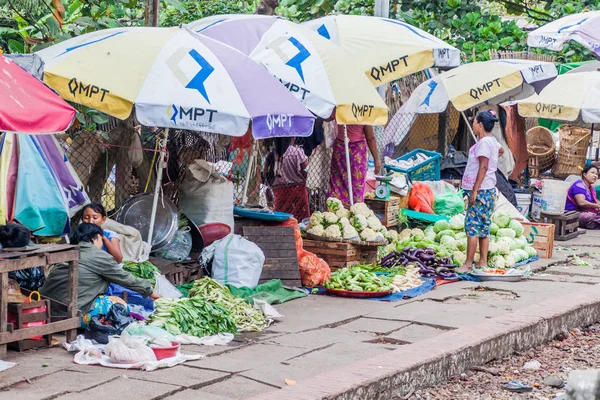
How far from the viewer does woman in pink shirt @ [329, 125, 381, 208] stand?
12.0 meters

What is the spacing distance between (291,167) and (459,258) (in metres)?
2.52

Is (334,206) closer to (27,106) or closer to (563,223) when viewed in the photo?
(563,223)

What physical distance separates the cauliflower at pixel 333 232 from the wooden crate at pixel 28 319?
407 centimetres

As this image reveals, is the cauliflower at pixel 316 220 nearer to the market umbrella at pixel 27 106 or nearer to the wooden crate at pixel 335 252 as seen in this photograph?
the wooden crate at pixel 335 252

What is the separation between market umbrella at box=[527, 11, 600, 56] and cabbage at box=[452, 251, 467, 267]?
5.24 m

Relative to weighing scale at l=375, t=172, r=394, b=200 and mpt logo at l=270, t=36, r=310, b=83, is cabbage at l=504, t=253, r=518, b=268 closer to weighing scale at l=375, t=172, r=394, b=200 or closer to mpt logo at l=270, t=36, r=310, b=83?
weighing scale at l=375, t=172, r=394, b=200

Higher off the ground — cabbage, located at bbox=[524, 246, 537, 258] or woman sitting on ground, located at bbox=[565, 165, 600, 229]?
woman sitting on ground, located at bbox=[565, 165, 600, 229]

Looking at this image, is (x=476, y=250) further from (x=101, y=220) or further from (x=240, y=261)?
(x=101, y=220)

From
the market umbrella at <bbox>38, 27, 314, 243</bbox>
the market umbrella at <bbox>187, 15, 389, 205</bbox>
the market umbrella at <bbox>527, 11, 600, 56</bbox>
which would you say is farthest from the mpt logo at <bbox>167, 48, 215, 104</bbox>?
the market umbrella at <bbox>527, 11, 600, 56</bbox>

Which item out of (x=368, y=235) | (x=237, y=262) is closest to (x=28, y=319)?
(x=237, y=262)

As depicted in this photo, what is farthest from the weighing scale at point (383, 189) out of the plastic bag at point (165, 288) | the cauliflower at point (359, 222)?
the plastic bag at point (165, 288)

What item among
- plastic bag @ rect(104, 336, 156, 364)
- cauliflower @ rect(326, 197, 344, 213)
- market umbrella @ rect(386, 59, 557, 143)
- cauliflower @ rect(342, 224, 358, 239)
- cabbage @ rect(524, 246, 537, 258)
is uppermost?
market umbrella @ rect(386, 59, 557, 143)

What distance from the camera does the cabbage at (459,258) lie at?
1109 cm

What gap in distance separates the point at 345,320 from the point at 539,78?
19.5ft
